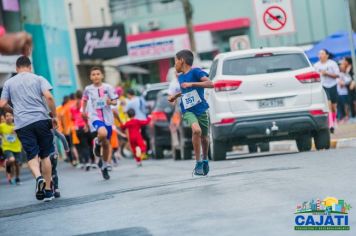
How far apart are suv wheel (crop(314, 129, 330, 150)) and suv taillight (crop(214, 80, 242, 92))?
1688 millimetres

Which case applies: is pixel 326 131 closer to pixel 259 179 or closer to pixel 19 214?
pixel 259 179

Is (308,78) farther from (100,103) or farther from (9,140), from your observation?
(9,140)

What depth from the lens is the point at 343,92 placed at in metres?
28.9

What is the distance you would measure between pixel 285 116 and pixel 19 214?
20.7 feet

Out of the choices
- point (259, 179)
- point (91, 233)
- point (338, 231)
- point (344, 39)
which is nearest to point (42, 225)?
point (91, 233)

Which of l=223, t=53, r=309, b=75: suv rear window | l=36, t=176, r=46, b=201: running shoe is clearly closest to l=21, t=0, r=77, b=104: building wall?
l=223, t=53, r=309, b=75: suv rear window

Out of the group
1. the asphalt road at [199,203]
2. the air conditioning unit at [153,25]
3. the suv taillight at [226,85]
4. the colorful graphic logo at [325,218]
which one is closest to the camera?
the colorful graphic logo at [325,218]

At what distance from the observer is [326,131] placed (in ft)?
57.6

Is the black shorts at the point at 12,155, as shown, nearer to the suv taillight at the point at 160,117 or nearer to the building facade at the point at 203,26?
the suv taillight at the point at 160,117

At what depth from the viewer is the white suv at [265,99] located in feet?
55.7

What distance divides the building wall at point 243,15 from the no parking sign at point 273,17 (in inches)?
1277

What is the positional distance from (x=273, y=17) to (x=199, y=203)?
42.0ft

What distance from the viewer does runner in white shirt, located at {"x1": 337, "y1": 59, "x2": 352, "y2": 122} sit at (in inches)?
1134

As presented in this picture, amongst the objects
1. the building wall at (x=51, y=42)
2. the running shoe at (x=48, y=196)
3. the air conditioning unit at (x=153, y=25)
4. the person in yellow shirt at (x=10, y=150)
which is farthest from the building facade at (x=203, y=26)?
the running shoe at (x=48, y=196)
